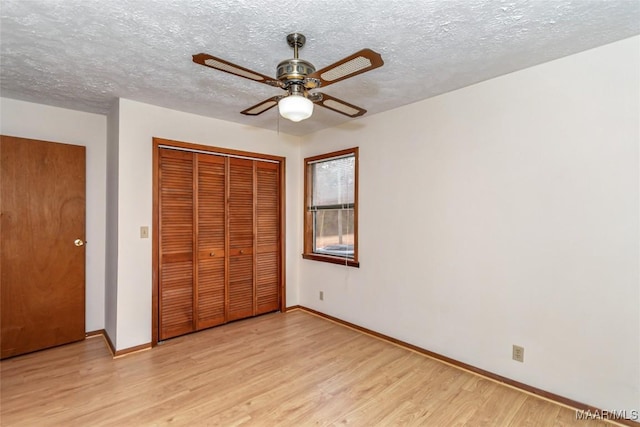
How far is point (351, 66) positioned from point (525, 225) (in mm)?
1821

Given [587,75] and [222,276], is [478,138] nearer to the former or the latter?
[587,75]

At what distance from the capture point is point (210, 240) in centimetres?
358

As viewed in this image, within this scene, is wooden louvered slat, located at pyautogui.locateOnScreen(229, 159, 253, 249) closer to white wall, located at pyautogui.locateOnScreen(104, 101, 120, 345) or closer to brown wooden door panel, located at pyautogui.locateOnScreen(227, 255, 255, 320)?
brown wooden door panel, located at pyautogui.locateOnScreen(227, 255, 255, 320)

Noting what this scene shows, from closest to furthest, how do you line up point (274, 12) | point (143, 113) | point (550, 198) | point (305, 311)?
1. point (274, 12)
2. point (550, 198)
3. point (143, 113)
4. point (305, 311)

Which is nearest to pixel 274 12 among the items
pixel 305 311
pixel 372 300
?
pixel 372 300

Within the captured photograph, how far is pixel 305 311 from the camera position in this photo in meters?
4.24

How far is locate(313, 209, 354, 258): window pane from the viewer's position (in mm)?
3777

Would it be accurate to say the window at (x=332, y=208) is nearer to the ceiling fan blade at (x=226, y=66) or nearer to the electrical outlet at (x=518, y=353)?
the electrical outlet at (x=518, y=353)

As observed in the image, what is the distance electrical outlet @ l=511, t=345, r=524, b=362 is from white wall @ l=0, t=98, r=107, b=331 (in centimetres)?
411

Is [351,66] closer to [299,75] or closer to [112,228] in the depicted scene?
[299,75]

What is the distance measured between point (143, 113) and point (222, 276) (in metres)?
1.96

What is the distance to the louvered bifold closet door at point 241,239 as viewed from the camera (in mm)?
3758

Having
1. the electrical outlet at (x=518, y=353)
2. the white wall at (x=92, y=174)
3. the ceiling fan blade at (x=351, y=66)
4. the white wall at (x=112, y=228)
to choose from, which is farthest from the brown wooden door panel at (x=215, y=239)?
the electrical outlet at (x=518, y=353)

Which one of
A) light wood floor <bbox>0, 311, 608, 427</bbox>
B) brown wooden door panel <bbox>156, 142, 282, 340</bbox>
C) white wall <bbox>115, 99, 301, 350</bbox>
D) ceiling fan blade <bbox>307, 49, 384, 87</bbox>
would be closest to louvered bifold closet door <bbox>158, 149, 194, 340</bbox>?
brown wooden door panel <bbox>156, 142, 282, 340</bbox>
